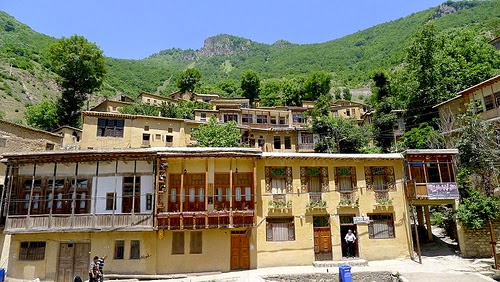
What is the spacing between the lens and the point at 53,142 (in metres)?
30.0

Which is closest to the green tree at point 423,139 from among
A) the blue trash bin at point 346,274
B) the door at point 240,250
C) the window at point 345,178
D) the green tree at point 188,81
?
the window at point 345,178

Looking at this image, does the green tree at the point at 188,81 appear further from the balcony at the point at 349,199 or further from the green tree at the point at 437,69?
the balcony at the point at 349,199

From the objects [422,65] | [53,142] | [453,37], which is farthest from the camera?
[453,37]

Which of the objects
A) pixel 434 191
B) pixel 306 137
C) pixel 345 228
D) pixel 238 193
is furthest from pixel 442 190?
pixel 306 137

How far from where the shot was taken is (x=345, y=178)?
893 inches

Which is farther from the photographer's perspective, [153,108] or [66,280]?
[153,108]

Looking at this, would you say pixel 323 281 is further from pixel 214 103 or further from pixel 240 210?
pixel 214 103

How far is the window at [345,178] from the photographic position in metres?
22.5

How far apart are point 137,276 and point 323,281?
9877mm

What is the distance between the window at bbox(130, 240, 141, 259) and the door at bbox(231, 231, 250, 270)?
523 centimetres

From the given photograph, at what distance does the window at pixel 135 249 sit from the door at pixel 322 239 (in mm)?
10169

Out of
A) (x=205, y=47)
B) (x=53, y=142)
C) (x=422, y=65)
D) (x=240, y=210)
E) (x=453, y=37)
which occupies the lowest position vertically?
(x=240, y=210)

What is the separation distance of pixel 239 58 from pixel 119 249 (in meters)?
149

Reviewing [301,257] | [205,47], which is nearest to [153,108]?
[301,257]
